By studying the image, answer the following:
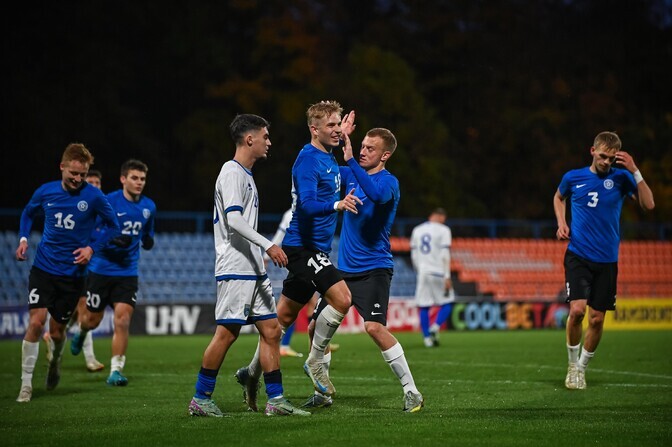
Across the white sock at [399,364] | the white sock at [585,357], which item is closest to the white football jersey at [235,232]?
the white sock at [399,364]

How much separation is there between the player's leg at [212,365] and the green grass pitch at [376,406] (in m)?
0.15

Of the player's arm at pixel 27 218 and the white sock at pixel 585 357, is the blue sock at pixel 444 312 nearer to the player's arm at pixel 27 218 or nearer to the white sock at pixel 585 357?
the white sock at pixel 585 357

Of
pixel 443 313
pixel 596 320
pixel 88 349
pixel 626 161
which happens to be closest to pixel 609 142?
pixel 626 161

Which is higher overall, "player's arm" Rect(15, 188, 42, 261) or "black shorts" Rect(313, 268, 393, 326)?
"player's arm" Rect(15, 188, 42, 261)

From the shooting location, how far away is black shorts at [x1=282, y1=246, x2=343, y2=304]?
29.0 feet

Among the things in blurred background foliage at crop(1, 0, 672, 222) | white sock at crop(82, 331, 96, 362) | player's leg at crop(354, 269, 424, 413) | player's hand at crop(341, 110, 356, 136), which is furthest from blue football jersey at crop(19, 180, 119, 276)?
blurred background foliage at crop(1, 0, 672, 222)

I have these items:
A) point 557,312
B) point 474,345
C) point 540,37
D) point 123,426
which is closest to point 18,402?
point 123,426

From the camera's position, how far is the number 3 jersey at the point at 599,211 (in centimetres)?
1123

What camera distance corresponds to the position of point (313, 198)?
28.3ft

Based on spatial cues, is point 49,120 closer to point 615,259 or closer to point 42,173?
point 42,173

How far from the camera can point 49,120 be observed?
32.9m

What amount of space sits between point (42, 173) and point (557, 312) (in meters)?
16.5

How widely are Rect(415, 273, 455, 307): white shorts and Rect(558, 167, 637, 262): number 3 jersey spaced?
8957 mm

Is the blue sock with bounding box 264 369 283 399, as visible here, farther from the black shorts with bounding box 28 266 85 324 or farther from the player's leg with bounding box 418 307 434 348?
the player's leg with bounding box 418 307 434 348
